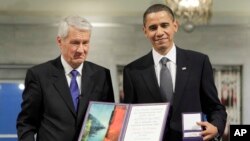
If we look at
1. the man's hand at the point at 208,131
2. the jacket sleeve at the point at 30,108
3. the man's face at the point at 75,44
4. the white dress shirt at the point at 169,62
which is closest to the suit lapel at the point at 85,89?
the man's face at the point at 75,44

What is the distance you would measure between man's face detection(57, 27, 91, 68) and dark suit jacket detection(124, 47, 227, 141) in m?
0.28

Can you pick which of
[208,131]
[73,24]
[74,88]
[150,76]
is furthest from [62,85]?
[208,131]

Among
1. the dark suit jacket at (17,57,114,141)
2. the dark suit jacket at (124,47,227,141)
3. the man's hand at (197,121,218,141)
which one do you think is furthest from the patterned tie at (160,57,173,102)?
the dark suit jacket at (17,57,114,141)

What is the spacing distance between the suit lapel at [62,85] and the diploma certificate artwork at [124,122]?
109 mm

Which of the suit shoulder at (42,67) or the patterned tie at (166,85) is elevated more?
the suit shoulder at (42,67)

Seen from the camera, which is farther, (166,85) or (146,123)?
(166,85)

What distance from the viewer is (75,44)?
2.12 meters

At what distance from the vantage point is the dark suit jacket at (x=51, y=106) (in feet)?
7.13

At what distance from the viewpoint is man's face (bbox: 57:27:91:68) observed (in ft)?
6.93

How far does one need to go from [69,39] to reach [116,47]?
11.4ft

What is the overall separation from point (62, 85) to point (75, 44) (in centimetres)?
24

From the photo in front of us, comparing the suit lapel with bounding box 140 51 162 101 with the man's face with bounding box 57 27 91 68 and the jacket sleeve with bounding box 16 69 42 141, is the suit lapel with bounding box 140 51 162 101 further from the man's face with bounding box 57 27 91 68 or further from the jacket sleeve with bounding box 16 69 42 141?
the jacket sleeve with bounding box 16 69 42 141

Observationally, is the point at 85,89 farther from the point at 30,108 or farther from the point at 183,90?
the point at 183,90

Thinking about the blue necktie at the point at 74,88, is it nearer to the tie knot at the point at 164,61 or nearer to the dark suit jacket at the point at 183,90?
the dark suit jacket at the point at 183,90
